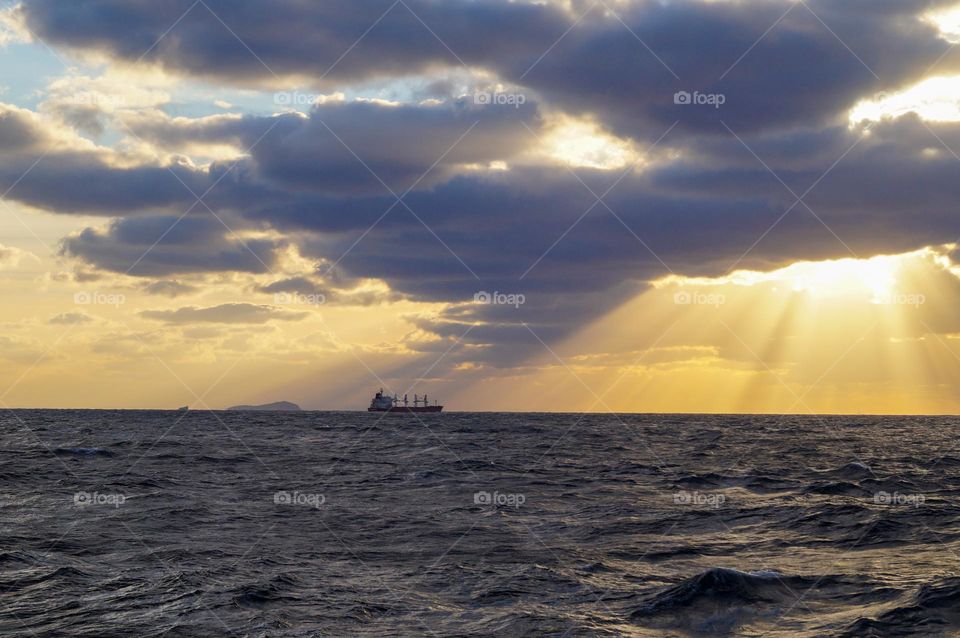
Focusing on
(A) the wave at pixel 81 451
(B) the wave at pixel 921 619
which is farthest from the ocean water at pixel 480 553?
(A) the wave at pixel 81 451

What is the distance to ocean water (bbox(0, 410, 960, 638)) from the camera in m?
17.4

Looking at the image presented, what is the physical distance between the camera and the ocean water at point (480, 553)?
57.2ft

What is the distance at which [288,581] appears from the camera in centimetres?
2073

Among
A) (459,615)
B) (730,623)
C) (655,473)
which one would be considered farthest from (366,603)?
(655,473)

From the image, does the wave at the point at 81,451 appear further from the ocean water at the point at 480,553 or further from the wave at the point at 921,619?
the wave at the point at 921,619

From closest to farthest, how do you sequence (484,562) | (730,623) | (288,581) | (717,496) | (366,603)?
(730,623) < (366,603) < (288,581) < (484,562) < (717,496)

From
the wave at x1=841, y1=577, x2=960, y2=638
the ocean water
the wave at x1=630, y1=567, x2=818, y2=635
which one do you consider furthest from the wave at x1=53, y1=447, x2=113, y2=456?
the wave at x1=841, y1=577, x2=960, y2=638

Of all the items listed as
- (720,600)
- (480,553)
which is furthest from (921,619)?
(480,553)

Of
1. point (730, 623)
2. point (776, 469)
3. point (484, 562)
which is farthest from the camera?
point (776, 469)

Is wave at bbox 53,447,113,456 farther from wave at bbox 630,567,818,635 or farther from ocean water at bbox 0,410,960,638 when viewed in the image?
wave at bbox 630,567,818,635

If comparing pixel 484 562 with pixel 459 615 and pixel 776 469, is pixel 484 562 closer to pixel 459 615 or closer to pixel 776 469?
pixel 459 615

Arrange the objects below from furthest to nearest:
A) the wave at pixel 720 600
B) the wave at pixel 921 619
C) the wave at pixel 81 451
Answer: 1. the wave at pixel 81 451
2. the wave at pixel 720 600
3. the wave at pixel 921 619

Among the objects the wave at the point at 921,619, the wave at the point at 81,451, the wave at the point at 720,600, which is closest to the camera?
the wave at the point at 921,619

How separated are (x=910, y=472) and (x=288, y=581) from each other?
40.5 m
